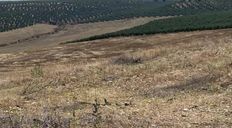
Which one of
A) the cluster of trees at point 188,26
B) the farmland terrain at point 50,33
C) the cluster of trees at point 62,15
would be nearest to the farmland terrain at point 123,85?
the cluster of trees at point 188,26

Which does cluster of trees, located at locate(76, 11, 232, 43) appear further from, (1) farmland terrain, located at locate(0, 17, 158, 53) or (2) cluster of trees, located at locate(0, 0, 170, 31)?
(2) cluster of trees, located at locate(0, 0, 170, 31)

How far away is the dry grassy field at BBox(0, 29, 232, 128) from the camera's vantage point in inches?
526

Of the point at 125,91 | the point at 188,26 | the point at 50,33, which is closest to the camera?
the point at 125,91

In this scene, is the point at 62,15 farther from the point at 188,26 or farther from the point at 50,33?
the point at 188,26

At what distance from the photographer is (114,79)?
21.4 m

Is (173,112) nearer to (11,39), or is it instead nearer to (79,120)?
(79,120)

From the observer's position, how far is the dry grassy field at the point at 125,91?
1337 centimetres

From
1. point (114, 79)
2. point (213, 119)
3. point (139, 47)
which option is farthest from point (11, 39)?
point (213, 119)

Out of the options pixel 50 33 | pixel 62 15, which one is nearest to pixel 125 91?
pixel 50 33

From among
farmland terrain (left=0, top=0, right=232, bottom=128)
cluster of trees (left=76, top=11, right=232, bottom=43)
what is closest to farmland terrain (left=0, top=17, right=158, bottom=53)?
cluster of trees (left=76, top=11, right=232, bottom=43)

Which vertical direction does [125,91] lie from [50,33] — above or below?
above

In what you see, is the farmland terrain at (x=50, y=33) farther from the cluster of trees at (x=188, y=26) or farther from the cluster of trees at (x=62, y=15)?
the cluster of trees at (x=188, y=26)

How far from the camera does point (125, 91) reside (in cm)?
1916

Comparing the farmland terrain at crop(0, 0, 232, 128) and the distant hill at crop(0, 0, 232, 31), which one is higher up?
the farmland terrain at crop(0, 0, 232, 128)
